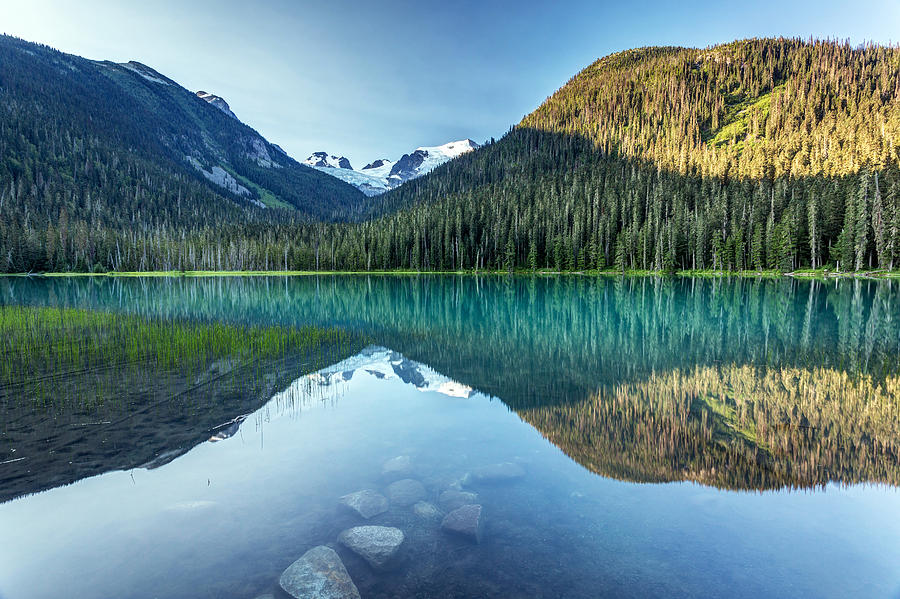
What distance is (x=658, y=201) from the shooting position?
4122 inches

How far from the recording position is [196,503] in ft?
23.8

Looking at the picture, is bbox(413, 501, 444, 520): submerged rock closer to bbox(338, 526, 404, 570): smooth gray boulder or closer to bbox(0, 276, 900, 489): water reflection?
bbox(338, 526, 404, 570): smooth gray boulder

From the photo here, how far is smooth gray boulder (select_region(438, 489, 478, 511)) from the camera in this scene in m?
7.39

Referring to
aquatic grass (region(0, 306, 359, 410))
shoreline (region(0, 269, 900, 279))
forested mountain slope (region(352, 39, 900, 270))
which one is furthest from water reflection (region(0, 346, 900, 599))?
forested mountain slope (region(352, 39, 900, 270))

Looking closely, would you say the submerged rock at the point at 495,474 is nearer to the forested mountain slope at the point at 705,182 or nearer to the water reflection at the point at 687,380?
the water reflection at the point at 687,380

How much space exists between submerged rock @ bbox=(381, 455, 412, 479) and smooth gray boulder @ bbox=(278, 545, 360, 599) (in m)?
2.82

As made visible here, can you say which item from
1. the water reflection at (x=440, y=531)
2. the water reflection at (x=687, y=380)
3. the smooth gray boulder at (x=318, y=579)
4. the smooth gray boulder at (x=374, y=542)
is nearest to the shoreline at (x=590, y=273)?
the water reflection at (x=687, y=380)

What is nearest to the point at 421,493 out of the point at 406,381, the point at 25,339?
the point at 406,381

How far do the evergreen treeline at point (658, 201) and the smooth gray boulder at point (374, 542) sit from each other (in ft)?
306

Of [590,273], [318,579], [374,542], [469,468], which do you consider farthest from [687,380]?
[590,273]

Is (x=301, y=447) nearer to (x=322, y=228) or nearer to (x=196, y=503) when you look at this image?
(x=196, y=503)

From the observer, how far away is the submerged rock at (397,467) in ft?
28.2

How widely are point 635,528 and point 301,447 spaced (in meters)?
7.28

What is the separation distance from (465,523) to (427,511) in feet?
2.60
